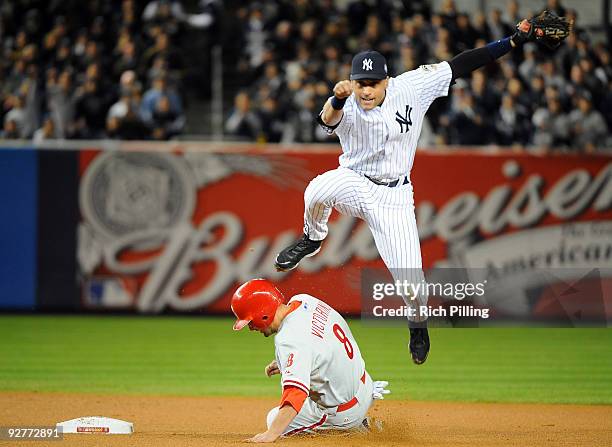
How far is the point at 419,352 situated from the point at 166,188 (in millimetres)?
8431

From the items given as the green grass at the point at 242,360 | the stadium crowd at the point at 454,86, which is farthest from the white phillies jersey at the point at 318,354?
the stadium crowd at the point at 454,86

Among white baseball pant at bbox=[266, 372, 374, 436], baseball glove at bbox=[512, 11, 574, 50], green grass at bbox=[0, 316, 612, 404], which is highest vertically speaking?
baseball glove at bbox=[512, 11, 574, 50]

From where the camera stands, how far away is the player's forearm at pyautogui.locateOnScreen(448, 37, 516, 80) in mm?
8188

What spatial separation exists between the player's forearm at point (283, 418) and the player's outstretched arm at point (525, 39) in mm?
2936

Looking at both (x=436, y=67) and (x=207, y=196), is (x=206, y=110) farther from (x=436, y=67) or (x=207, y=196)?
(x=436, y=67)

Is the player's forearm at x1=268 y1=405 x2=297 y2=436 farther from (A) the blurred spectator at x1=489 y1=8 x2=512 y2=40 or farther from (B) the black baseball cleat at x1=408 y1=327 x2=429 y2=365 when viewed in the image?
(A) the blurred spectator at x1=489 y1=8 x2=512 y2=40

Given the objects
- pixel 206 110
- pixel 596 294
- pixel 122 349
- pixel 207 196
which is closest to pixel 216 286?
pixel 207 196

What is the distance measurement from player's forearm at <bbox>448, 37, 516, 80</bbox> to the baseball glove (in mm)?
115

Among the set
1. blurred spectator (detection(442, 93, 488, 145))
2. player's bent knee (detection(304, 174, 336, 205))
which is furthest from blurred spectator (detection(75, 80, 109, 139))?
player's bent knee (detection(304, 174, 336, 205))

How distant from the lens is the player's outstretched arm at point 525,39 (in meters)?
8.05

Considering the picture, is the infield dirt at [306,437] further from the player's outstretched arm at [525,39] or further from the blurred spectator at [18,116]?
the blurred spectator at [18,116]

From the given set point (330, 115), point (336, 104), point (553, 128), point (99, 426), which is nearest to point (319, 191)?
point (330, 115)

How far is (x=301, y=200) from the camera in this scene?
53.2 ft

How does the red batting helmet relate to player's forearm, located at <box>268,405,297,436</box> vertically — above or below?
above
